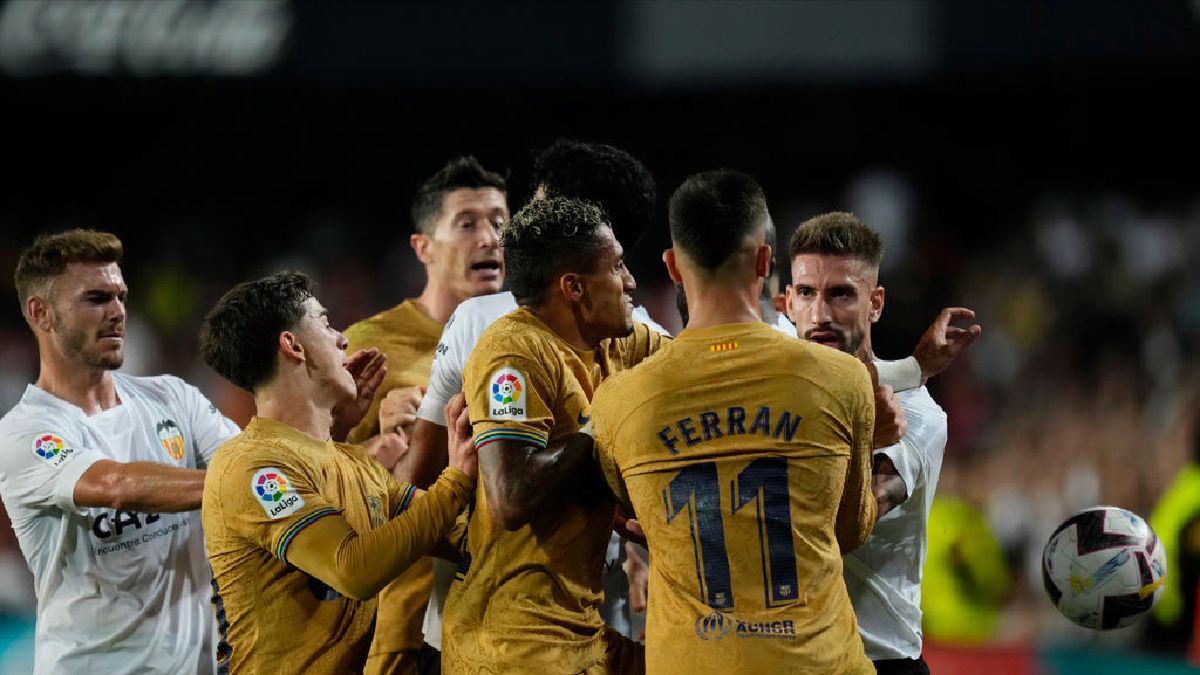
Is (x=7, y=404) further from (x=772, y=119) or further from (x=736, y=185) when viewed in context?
(x=736, y=185)

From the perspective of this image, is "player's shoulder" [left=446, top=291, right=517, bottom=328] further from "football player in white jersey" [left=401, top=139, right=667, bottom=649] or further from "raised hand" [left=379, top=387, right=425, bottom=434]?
Result: "raised hand" [left=379, top=387, right=425, bottom=434]

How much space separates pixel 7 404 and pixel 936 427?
944 centimetres

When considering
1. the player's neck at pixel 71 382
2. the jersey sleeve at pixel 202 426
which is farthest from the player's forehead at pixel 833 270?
the player's neck at pixel 71 382

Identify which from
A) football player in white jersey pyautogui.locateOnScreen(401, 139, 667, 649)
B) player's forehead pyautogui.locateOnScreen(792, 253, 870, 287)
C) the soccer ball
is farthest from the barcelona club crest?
the soccer ball

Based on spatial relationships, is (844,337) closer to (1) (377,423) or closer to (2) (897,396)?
(2) (897,396)

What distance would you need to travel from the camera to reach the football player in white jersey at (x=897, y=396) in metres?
4.45

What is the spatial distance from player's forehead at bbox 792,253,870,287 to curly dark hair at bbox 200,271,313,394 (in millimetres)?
1657

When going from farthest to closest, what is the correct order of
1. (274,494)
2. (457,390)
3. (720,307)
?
(457,390), (274,494), (720,307)

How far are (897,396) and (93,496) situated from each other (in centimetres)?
266

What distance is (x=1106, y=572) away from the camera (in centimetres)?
469

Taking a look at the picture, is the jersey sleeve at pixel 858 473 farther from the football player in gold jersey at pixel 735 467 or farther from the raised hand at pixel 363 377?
the raised hand at pixel 363 377

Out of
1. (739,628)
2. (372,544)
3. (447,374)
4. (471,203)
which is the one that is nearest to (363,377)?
(447,374)

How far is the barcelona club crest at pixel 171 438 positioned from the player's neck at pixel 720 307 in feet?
7.78

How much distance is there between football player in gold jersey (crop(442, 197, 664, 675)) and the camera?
3631 millimetres
